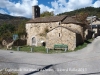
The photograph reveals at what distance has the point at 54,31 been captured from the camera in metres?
28.4

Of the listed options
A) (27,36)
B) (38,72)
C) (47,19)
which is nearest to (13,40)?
(27,36)

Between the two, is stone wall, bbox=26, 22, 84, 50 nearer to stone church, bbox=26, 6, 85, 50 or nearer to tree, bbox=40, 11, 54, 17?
stone church, bbox=26, 6, 85, 50

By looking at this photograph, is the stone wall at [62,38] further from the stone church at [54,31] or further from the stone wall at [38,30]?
the stone wall at [38,30]

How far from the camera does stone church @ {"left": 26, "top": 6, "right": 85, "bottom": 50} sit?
2683 cm

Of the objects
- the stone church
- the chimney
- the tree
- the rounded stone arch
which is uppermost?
the tree

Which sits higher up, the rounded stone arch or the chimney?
the chimney

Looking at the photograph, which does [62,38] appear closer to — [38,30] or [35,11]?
[38,30]

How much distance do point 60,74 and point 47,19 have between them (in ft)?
88.0

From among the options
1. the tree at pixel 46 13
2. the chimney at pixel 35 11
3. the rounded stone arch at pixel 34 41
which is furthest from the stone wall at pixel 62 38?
the tree at pixel 46 13

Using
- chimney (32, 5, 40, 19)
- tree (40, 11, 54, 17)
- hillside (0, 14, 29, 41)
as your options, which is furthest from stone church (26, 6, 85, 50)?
tree (40, 11, 54, 17)

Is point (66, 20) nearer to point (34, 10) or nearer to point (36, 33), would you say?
point (36, 33)

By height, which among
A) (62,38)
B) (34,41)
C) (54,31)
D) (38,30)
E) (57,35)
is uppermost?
(38,30)

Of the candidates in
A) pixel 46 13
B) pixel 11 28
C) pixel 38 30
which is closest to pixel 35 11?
pixel 38 30

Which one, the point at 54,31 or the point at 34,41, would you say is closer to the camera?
the point at 54,31
